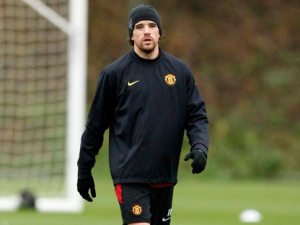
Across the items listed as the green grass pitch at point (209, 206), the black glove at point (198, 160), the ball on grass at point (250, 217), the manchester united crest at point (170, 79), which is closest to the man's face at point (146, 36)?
the manchester united crest at point (170, 79)

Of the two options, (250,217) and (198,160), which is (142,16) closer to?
(198,160)

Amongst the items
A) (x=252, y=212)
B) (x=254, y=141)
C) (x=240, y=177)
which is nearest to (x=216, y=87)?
(x=254, y=141)

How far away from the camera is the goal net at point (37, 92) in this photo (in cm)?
1478

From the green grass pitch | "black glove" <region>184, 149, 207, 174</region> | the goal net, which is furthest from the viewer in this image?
the goal net

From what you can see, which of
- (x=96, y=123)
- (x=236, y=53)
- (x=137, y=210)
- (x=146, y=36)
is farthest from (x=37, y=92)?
(x=236, y=53)

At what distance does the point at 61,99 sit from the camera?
1516cm

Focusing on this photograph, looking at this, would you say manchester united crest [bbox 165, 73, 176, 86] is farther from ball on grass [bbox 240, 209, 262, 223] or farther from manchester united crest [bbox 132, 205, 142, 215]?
ball on grass [bbox 240, 209, 262, 223]

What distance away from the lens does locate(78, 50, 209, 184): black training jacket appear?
670 cm

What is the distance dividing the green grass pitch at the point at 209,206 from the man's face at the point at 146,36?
514 cm

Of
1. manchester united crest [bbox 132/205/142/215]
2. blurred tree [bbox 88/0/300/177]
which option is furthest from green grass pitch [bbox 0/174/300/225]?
blurred tree [bbox 88/0/300/177]

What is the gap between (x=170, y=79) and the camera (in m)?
6.80

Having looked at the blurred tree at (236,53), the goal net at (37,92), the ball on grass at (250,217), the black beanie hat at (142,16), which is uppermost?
the blurred tree at (236,53)

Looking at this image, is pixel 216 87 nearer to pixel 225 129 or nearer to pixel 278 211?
pixel 225 129

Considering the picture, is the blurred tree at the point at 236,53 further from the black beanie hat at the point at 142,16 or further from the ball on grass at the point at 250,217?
the black beanie hat at the point at 142,16
